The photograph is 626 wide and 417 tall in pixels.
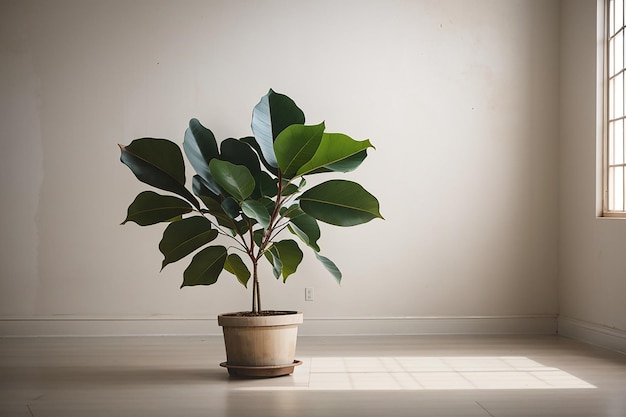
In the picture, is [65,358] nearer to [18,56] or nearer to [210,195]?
[210,195]

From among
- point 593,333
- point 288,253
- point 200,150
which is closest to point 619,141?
point 593,333

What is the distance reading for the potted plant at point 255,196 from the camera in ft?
11.0

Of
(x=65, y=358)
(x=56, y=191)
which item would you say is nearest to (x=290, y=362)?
(x=65, y=358)

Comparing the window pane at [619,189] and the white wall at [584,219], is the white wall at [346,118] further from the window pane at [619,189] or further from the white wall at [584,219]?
the window pane at [619,189]

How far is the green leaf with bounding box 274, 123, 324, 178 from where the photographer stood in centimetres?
326

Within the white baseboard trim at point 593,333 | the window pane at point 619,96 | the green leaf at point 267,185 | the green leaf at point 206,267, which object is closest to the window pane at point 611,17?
the window pane at point 619,96

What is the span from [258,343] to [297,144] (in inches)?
36.7

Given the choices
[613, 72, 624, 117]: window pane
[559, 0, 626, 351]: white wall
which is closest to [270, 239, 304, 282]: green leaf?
[559, 0, 626, 351]: white wall

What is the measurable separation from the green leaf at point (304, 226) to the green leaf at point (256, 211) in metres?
0.29

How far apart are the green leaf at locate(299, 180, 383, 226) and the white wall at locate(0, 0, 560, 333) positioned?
5.77 ft

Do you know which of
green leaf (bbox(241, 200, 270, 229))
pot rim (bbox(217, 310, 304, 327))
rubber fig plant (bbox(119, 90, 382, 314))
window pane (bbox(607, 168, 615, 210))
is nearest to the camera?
green leaf (bbox(241, 200, 270, 229))

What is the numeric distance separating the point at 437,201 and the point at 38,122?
286cm

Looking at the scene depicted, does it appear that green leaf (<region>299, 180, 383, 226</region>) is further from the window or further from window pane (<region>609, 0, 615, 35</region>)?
window pane (<region>609, 0, 615, 35</region>)

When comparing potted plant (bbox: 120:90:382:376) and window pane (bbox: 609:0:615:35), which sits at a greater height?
window pane (bbox: 609:0:615:35)
